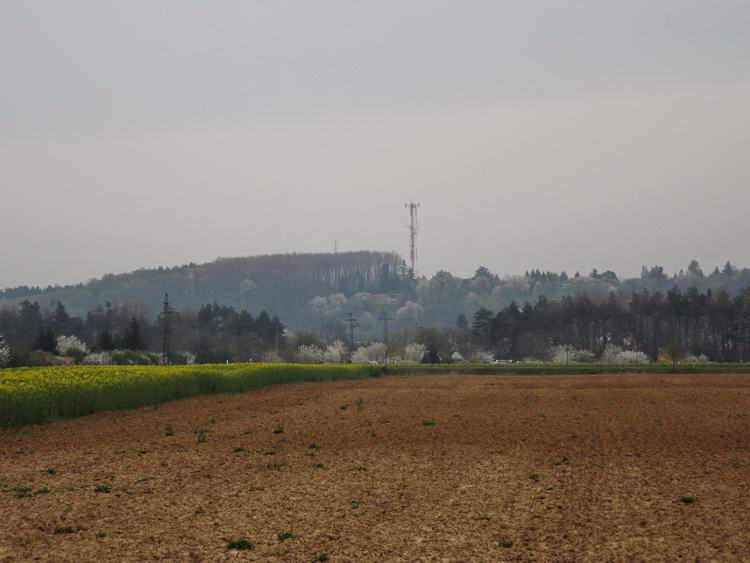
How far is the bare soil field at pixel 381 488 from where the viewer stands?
46.9 ft

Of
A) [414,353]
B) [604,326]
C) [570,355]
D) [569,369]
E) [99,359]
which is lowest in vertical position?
[570,355]

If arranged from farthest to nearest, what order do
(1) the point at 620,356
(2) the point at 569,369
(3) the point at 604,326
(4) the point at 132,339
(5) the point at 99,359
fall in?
(3) the point at 604,326
(1) the point at 620,356
(4) the point at 132,339
(5) the point at 99,359
(2) the point at 569,369

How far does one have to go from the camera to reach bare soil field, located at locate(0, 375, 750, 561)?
1428 centimetres

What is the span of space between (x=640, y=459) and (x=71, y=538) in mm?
15911

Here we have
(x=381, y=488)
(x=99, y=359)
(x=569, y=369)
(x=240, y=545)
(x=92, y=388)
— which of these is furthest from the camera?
(x=99, y=359)

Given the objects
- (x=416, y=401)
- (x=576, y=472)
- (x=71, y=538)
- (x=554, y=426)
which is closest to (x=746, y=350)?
(x=416, y=401)

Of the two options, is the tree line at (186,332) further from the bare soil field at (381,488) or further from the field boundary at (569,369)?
the bare soil field at (381,488)

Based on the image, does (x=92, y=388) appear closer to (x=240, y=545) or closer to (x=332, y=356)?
(x=240, y=545)

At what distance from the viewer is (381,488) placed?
64.1ft

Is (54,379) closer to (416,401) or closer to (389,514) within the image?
(416,401)

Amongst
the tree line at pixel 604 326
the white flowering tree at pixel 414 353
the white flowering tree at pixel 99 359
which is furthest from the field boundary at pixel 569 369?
the tree line at pixel 604 326

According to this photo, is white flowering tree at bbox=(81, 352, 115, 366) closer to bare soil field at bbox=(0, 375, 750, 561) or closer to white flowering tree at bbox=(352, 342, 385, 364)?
bare soil field at bbox=(0, 375, 750, 561)

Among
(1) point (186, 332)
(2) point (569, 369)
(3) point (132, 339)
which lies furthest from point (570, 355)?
(1) point (186, 332)

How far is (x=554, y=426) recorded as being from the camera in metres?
32.6
